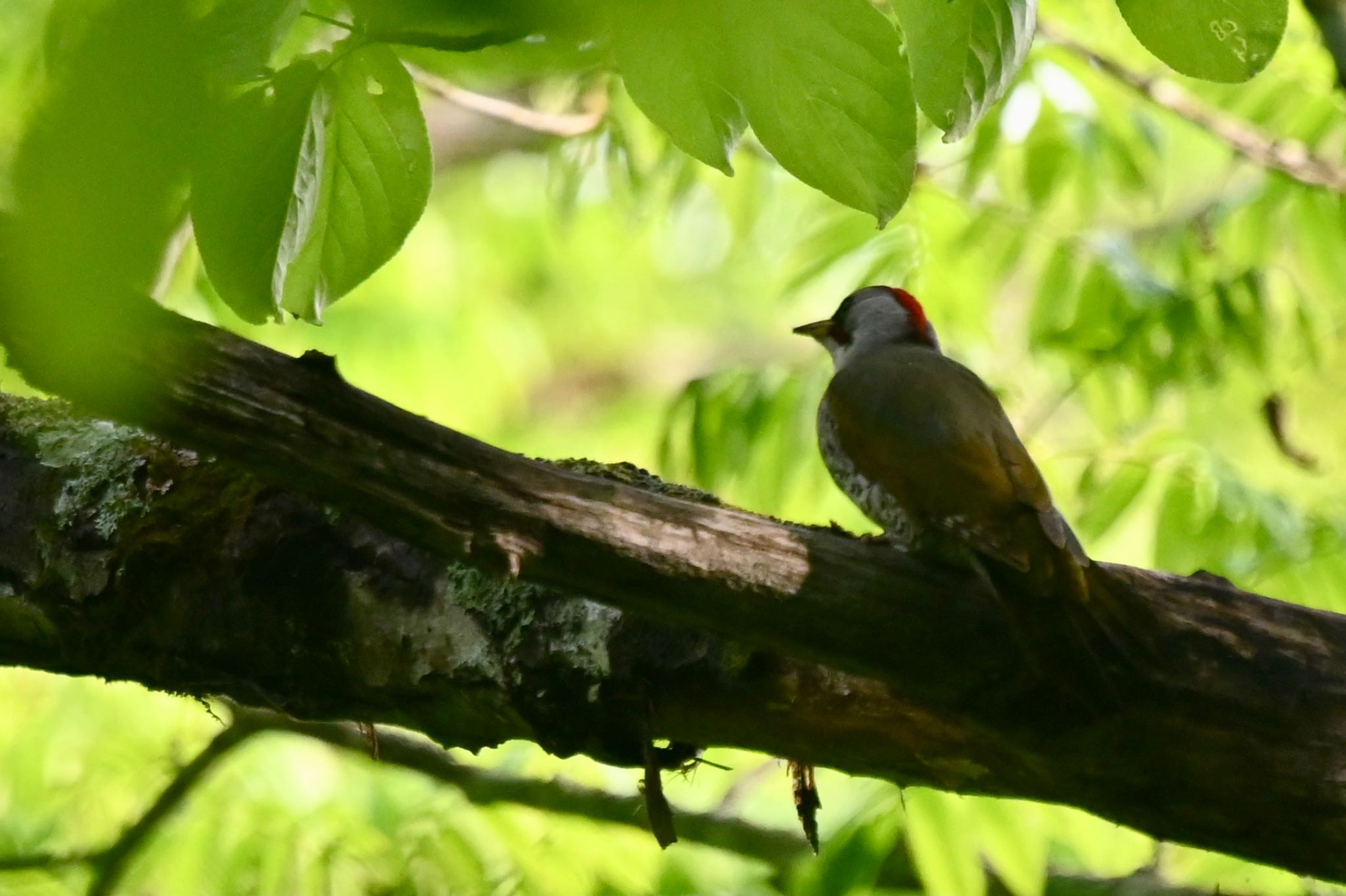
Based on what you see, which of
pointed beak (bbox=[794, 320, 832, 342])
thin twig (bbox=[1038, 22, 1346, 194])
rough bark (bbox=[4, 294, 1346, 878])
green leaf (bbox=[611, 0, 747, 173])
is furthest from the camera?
pointed beak (bbox=[794, 320, 832, 342])

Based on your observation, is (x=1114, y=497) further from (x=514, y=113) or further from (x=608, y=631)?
(x=514, y=113)

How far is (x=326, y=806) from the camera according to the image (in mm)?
3992

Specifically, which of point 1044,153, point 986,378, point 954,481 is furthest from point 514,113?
point 954,481

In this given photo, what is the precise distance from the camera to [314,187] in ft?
5.71

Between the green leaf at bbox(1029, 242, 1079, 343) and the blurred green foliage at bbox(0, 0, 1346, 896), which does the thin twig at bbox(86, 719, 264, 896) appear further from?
the green leaf at bbox(1029, 242, 1079, 343)

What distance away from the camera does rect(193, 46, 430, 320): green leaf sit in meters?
1.65

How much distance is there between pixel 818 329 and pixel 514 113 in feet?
4.47

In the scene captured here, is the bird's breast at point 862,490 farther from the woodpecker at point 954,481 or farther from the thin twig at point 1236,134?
the thin twig at point 1236,134

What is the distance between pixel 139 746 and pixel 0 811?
3.16ft

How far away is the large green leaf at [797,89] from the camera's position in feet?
4.49

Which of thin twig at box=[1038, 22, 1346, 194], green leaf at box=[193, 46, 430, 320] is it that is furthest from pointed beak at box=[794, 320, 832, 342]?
green leaf at box=[193, 46, 430, 320]

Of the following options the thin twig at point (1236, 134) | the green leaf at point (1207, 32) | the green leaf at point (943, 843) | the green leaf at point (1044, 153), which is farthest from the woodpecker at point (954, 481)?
the thin twig at point (1236, 134)

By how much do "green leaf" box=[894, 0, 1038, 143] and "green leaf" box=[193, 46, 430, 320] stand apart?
735 mm

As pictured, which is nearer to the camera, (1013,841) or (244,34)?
(244,34)
